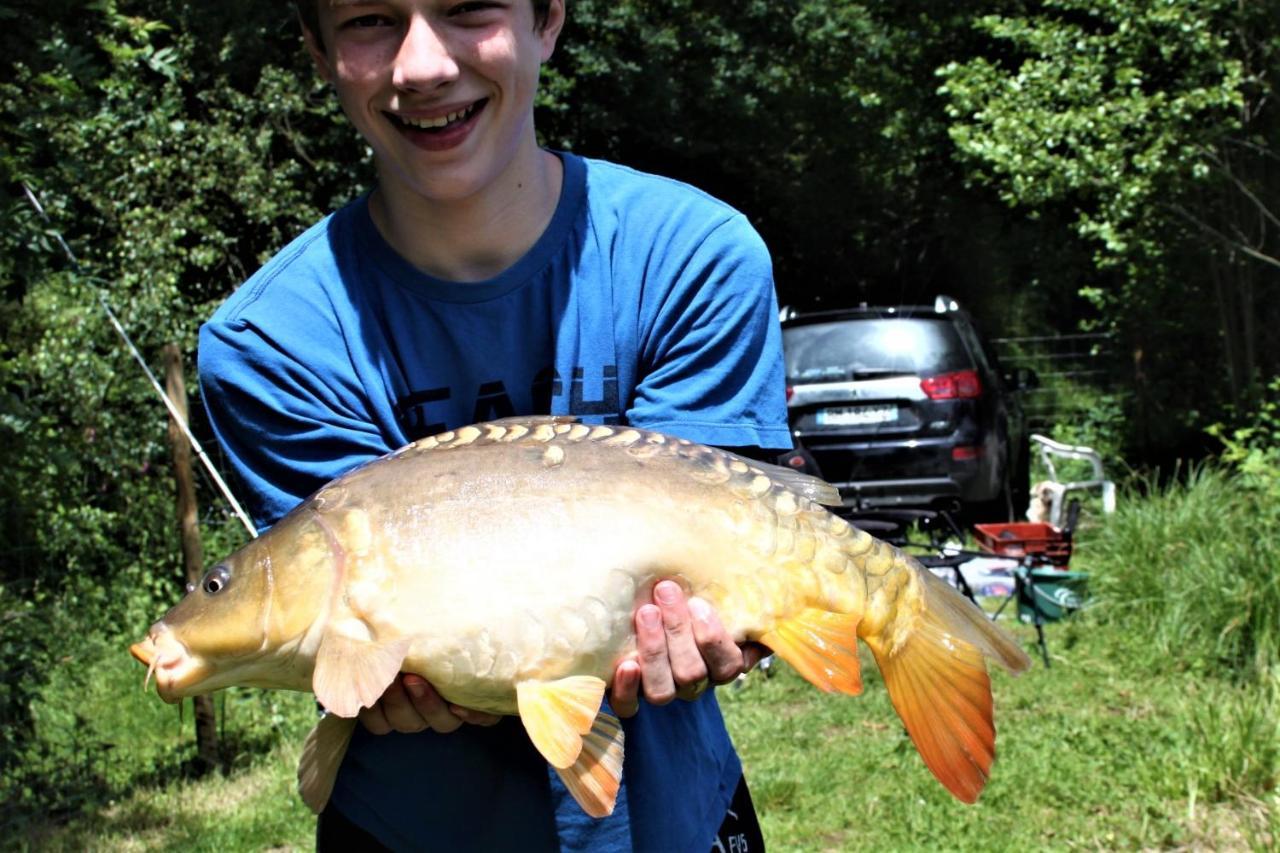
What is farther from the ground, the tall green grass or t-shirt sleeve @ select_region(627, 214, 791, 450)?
t-shirt sleeve @ select_region(627, 214, 791, 450)

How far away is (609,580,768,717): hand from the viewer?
1.88 m

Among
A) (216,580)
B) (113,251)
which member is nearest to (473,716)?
(216,580)

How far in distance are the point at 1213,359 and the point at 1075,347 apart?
3118mm

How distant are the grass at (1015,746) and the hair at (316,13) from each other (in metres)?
3.27

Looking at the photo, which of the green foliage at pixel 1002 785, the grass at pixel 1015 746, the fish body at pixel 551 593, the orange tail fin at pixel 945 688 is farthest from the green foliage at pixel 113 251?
the orange tail fin at pixel 945 688

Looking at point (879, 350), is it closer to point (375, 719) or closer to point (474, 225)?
point (474, 225)

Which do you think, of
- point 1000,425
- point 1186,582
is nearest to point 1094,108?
point 1000,425

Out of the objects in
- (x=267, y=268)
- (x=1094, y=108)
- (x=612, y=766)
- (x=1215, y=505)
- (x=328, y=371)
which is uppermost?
(x=1094, y=108)

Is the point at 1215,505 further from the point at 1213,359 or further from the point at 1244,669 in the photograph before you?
the point at 1213,359

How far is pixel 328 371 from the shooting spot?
2.12m

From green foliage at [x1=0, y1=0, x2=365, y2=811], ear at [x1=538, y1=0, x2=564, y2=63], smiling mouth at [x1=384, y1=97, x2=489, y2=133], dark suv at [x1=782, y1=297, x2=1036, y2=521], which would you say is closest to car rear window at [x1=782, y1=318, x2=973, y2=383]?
dark suv at [x1=782, y1=297, x2=1036, y2=521]

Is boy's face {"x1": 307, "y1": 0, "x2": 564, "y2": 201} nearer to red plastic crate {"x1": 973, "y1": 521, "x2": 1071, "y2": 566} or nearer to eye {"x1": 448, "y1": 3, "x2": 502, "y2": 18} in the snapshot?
eye {"x1": 448, "y1": 3, "x2": 502, "y2": 18}

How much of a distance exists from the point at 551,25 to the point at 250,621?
38.9 inches

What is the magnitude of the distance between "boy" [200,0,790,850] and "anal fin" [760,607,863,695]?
219mm
